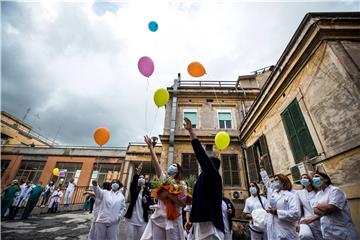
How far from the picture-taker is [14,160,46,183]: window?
16.2 m

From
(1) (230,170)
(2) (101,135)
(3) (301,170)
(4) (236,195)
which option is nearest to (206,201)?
(2) (101,135)

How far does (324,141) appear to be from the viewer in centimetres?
410

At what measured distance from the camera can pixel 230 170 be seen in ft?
32.5

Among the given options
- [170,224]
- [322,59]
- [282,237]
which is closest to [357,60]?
[322,59]

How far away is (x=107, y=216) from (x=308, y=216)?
3.83 m

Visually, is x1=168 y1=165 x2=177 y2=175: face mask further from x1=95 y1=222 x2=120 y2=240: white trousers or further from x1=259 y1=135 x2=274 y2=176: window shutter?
x1=259 y1=135 x2=274 y2=176: window shutter

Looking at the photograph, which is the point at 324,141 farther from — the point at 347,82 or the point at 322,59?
the point at 322,59

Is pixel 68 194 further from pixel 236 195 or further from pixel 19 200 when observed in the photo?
pixel 236 195

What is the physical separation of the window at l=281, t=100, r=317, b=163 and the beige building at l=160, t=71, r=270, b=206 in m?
4.68

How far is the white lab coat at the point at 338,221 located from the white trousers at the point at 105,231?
375 cm

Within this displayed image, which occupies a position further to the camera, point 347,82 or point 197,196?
point 347,82

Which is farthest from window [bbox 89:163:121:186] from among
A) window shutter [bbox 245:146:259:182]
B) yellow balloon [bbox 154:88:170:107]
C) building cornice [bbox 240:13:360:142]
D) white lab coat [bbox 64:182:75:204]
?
building cornice [bbox 240:13:360:142]

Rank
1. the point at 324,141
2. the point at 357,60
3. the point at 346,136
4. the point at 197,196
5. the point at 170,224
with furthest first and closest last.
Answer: the point at 324,141 → the point at 357,60 → the point at 346,136 → the point at 170,224 → the point at 197,196

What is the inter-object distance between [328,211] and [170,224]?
2446 mm
